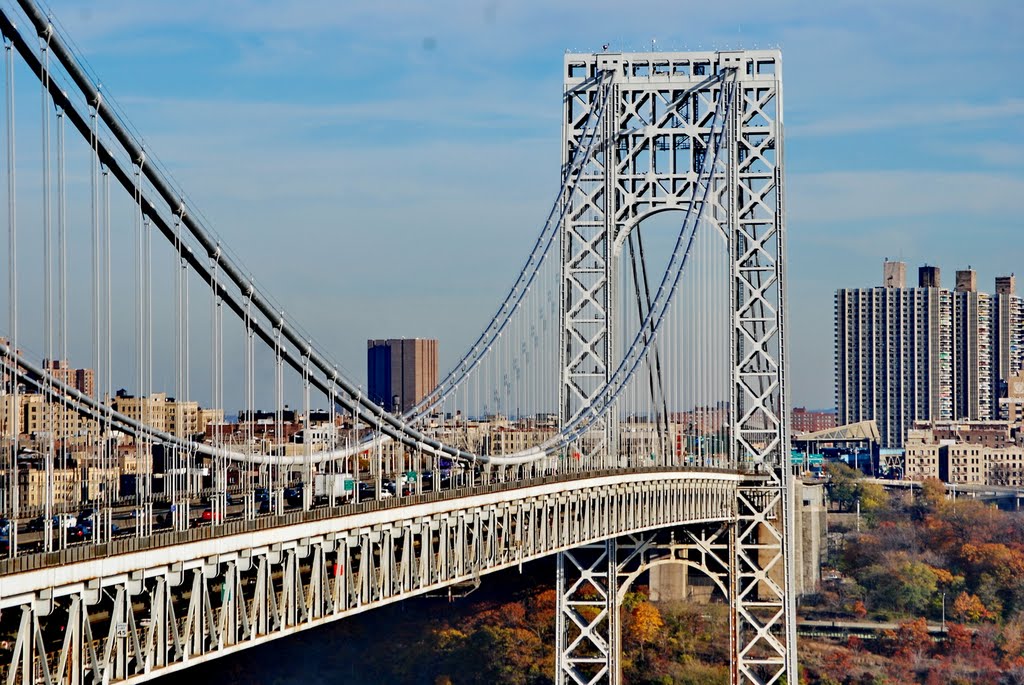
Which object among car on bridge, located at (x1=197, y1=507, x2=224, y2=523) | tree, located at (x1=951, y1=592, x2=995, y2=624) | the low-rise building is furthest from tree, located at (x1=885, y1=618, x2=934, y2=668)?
the low-rise building

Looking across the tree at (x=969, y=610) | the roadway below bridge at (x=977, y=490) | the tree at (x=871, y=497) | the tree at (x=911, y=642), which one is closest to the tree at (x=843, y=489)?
the tree at (x=871, y=497)

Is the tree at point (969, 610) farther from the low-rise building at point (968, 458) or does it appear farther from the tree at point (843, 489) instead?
the low-rise building at point (968, 458)

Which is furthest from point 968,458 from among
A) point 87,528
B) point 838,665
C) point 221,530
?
point 221,530

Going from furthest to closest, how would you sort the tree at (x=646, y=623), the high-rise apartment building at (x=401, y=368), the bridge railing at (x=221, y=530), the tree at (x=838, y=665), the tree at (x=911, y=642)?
the high-rise apartment building at (x=401, y=368)
the tree at (x=911, y=642)
the tree at (x=838, y=665)
the tree at (x=646, y=623)
the bridge railing at (x=221, y=530)

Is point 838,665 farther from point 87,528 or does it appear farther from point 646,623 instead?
point 87,528

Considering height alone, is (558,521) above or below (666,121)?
below

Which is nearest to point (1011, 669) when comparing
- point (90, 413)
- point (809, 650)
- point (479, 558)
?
point (809, 650)

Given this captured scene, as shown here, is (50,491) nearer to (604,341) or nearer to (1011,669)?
(604,341)

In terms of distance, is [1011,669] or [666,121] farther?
[1011,669]
